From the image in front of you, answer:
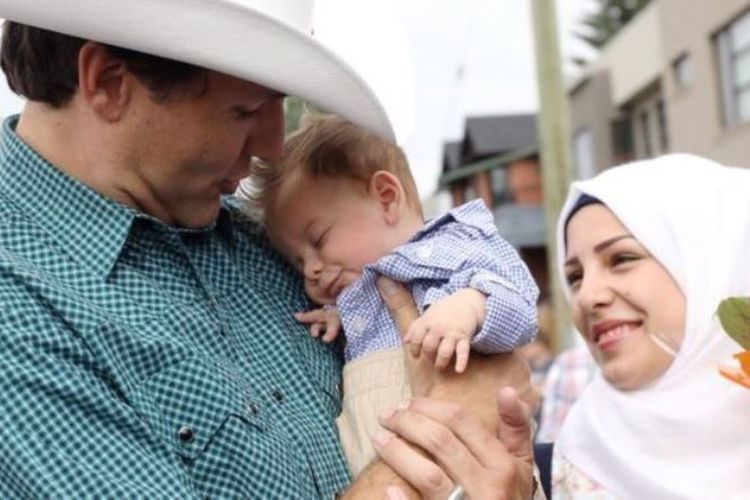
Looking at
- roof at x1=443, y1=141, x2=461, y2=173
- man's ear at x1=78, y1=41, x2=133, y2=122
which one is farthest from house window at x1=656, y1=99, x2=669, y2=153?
man's ear at x1=78, y1=41, x2=133, y2=122

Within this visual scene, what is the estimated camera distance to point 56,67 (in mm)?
2305

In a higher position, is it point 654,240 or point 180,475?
point 180,475

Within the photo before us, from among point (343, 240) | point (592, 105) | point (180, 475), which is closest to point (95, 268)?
point (180, 475)

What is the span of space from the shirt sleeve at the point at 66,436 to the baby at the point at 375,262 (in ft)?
1.57

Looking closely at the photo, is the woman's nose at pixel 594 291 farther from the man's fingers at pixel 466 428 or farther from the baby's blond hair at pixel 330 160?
the man's fingers at pixel 466 428

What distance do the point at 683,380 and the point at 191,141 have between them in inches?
59.4

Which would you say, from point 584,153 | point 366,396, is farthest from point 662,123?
point 366,396

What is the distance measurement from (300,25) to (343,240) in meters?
0.57

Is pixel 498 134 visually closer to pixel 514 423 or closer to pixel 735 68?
pixel 735 68

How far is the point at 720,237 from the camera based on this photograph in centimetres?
345

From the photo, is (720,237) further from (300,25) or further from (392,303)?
(300,25)

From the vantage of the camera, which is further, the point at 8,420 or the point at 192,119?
the point at 192,119

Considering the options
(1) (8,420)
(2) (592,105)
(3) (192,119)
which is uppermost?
(3) (192,119)

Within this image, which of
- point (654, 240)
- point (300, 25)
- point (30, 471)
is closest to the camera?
point (30, 471)
